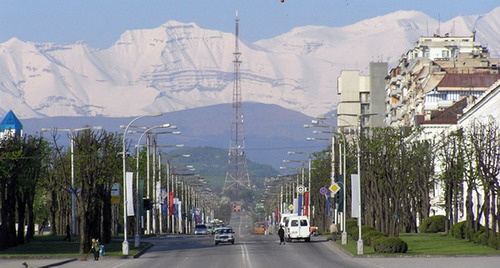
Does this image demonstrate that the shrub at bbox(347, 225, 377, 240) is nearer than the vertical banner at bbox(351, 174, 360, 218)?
No

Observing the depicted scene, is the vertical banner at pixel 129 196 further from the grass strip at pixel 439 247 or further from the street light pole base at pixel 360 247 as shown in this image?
the street light pole base at pixel 360 247

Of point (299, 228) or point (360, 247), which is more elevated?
point (299, 228)

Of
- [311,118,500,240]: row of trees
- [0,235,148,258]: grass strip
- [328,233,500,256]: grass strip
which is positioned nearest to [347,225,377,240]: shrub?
[328,233,500,256]: grass strip

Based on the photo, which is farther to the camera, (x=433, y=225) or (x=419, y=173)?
(x=433, y=225)

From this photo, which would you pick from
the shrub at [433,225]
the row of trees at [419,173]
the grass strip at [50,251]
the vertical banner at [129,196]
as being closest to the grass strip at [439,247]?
the row of trees at [419,173]

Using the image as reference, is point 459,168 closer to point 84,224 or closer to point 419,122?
point 84,224

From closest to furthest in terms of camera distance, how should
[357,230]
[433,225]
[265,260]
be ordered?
[265,260]
[357,230]
[433,225]

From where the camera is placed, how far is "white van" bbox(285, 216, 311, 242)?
4291 inches

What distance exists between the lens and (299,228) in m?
109

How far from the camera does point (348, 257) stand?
78562 mm

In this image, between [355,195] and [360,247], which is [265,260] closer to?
[360,247]

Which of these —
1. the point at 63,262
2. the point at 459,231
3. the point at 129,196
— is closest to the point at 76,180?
the point at 129,196

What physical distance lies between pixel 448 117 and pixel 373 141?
5375 centimetres

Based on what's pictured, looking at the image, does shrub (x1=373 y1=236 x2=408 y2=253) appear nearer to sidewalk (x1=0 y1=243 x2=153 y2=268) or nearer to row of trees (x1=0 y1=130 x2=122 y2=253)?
sidewalk (x1=0 y1=243 x2=153 y2=268)
